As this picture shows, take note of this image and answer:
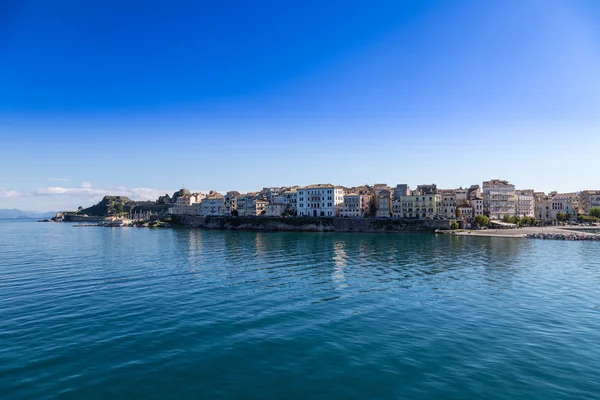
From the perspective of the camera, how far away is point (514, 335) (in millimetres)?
19438

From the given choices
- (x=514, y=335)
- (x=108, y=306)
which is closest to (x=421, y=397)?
(x=514, y=335)

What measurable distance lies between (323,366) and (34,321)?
18.2 m

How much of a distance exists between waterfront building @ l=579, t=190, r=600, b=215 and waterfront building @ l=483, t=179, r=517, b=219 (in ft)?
152

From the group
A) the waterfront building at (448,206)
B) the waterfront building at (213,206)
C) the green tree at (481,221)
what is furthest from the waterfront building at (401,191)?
the waterfront building at (213,206)

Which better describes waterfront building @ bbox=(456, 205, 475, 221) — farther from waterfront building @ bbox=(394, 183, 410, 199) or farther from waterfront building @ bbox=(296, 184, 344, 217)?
waterfront building @ bbox=(296, 184, 344, 217)

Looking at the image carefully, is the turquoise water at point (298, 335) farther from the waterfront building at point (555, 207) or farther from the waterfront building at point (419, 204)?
the waterfront building at point (555, 207)

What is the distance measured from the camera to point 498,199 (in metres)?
124

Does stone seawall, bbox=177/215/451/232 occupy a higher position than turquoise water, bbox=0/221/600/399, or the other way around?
stone seawall, bbox=177/215/451/232

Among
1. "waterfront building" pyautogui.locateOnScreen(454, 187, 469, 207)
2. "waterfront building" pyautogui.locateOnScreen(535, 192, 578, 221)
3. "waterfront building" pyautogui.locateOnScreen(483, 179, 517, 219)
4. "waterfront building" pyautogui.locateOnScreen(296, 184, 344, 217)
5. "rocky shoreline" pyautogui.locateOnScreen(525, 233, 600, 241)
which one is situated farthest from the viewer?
"waterfront building" pyautogui.locateOnScreen(535, 192, 578, 221)

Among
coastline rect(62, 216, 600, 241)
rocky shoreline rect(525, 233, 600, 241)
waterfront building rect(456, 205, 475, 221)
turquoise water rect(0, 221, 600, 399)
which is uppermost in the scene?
waterfront building rect(456, 205, 475, 221)

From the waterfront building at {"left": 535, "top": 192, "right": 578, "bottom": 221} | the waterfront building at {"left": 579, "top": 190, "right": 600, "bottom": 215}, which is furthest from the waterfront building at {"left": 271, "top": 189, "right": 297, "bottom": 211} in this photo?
the waterfront building at {"left": 579, "top": 190, "right": 600, "bottom": 215}

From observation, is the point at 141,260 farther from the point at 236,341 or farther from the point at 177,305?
the point at 236,341

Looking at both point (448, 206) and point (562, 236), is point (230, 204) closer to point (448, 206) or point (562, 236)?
point (448, 206)

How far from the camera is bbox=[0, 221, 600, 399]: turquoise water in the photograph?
46.1 feet
